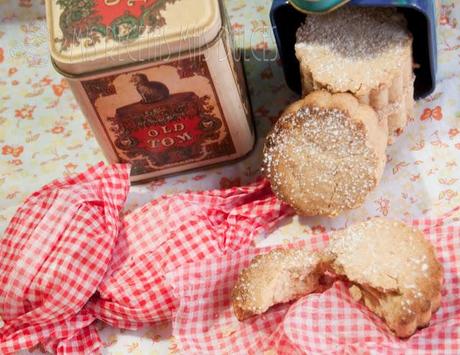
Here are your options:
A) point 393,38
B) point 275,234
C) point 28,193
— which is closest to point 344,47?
point 393,38

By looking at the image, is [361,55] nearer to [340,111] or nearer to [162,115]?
[340,111]

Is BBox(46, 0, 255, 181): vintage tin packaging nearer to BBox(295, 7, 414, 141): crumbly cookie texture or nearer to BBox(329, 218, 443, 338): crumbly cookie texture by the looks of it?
BBox(295, 7, 414, 141): crumbly cookie texture

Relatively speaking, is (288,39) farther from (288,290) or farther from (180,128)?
(288,290)

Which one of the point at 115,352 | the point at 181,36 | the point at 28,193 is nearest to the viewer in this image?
the point at 181,36

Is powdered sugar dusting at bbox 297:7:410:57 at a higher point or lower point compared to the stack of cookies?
higher

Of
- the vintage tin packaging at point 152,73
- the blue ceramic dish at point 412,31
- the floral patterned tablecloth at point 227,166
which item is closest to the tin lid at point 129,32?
the vintage tin packaging at point 152,73

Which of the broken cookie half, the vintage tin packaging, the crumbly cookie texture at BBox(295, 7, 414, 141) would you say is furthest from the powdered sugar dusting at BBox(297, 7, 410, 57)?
the broken cookie half

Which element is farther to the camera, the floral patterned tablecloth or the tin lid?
the floral patterned tablecloth
